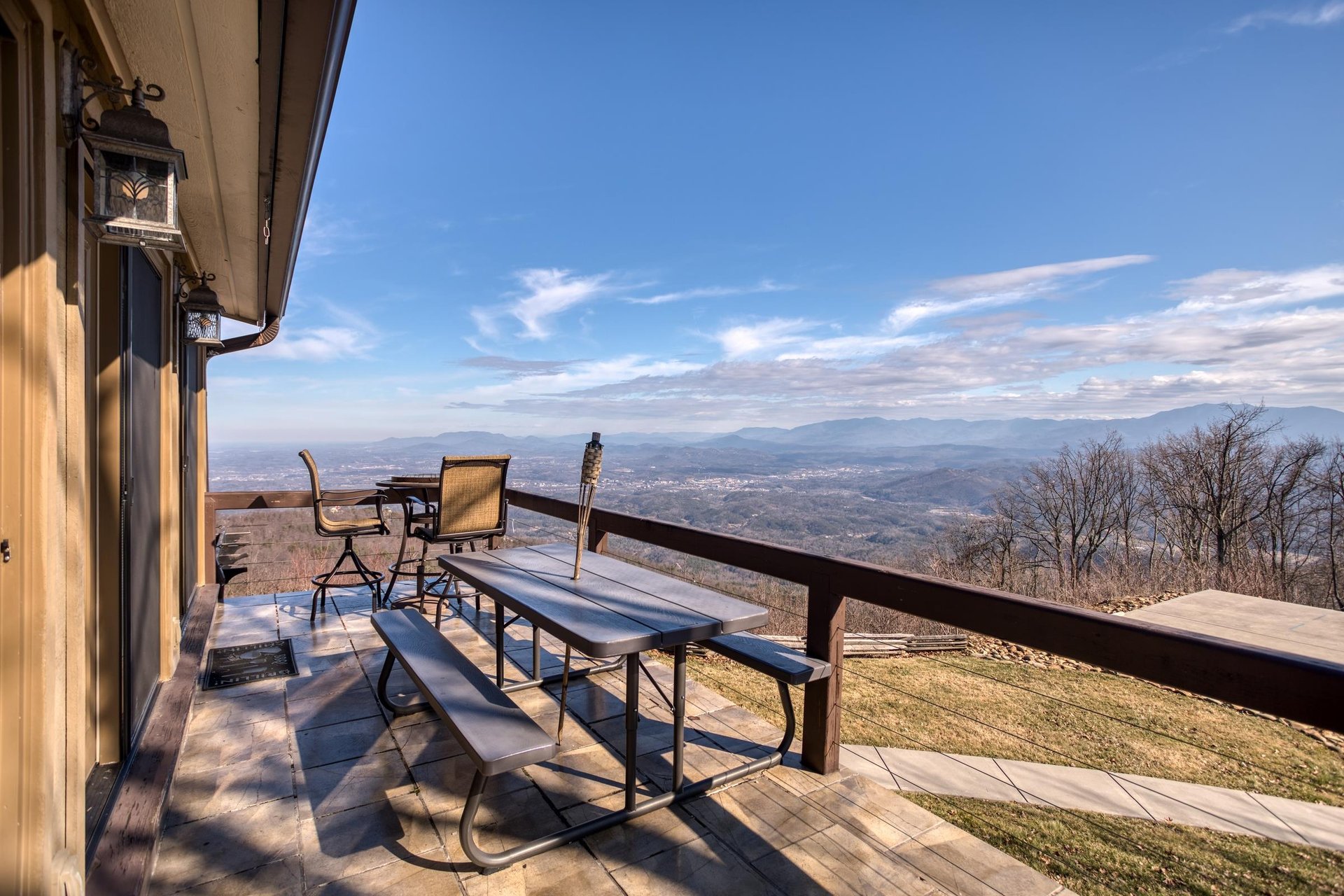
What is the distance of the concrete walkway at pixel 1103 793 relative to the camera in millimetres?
3993

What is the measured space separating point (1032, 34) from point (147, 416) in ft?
48.4

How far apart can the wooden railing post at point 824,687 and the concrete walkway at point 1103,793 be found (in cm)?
156

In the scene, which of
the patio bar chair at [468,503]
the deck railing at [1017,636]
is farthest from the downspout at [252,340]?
the deck railing at [1017,636]

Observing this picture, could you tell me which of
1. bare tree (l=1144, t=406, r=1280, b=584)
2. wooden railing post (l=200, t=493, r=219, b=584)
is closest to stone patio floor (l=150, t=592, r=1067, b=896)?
wooden railing post (l=200, t=493, r=219, b=584)

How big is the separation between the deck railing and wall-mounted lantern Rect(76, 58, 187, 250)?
2162 mm

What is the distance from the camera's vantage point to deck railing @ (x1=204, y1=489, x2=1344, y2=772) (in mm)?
1198

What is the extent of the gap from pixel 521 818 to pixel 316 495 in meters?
3.08

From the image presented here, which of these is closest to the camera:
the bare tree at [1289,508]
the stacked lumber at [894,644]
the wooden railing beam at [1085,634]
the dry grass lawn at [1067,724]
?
the wooden railing beam at [1085,634]

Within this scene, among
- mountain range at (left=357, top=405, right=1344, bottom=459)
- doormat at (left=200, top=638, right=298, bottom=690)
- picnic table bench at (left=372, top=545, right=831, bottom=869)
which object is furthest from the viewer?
mountain range at (left=357, top=405, right=1344, bottom=459)

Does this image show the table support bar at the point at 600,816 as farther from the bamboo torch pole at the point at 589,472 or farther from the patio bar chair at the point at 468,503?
the patio bar chair at the point at 468,503

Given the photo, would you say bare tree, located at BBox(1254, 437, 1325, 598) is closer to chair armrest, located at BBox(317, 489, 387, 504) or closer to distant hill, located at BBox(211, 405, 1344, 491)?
distant hill, located at BBox(211, 405, 1344, 491)

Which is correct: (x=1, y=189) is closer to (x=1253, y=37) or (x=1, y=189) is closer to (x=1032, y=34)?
(x=1032, y=34)

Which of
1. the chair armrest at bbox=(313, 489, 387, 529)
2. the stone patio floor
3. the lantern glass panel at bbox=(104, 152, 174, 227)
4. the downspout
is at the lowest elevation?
the stone patio floor

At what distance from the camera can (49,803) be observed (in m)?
1.16
